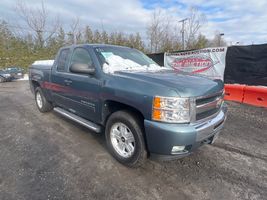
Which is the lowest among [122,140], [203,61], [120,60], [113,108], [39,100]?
[122,140]

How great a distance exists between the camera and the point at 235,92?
7.49 metres

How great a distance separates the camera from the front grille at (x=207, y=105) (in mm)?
2763

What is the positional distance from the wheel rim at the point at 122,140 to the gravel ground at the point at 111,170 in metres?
0.23

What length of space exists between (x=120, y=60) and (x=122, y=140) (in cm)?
150

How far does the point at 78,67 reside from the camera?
3508 mm

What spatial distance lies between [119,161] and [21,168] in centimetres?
150

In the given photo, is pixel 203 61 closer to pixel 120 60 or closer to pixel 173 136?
pixel 120 60

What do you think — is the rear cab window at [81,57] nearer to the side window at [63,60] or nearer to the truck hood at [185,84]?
the side window at [63,60]

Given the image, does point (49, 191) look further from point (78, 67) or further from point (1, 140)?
point (1, 140)

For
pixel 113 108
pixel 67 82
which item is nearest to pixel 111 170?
pixel 113 108

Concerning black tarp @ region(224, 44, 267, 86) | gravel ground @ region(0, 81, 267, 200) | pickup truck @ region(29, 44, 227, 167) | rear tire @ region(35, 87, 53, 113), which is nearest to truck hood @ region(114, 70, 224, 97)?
pickup truck @ region(29, 44, 227, 167)

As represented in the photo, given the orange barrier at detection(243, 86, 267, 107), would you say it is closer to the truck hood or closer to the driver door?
the truck hood

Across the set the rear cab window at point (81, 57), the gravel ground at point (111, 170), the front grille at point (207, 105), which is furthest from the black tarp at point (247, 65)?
the rear cab window at point (81, 57)

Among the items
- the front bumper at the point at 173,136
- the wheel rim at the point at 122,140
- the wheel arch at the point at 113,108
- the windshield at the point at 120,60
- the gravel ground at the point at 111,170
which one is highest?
the windshield at the point at 120,60
